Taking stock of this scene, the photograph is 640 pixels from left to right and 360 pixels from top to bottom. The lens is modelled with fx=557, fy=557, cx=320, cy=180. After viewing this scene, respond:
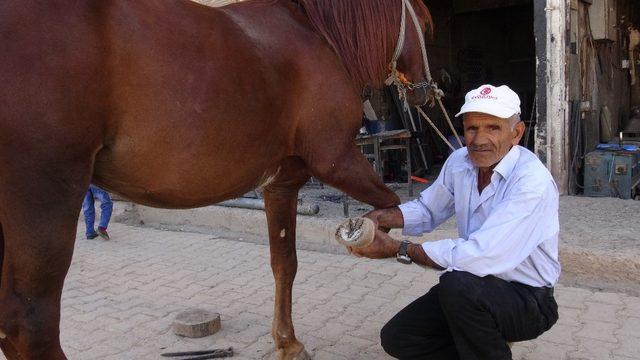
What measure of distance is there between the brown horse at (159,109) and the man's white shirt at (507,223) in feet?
1.10

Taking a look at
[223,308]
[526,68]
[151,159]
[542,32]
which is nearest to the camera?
[151,159]

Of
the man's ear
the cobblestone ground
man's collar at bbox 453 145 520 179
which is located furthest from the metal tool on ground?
the man's ear

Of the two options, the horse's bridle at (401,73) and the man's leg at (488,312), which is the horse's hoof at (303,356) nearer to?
the man's leg at (488,312)

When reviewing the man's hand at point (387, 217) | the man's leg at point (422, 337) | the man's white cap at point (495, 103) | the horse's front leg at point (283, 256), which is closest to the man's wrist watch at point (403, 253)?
the man's hand at point (387, 217)

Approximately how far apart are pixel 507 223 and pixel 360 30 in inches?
38.6

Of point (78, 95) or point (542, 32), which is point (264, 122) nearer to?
point (78, 95)

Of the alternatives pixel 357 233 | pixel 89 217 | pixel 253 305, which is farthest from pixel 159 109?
pixel 89 217

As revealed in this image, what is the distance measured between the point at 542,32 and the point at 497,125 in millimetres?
3536

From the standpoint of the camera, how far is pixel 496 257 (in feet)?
6.52

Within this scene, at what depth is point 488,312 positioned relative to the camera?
6.83ft

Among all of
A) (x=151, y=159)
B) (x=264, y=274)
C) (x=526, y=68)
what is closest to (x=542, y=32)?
(x=264, y=274)

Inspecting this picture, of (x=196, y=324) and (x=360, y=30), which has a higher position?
(x=360, y=30)

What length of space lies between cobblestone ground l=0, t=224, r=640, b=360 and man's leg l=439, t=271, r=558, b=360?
717 millimetres

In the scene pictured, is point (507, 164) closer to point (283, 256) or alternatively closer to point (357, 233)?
point (357, 233)
